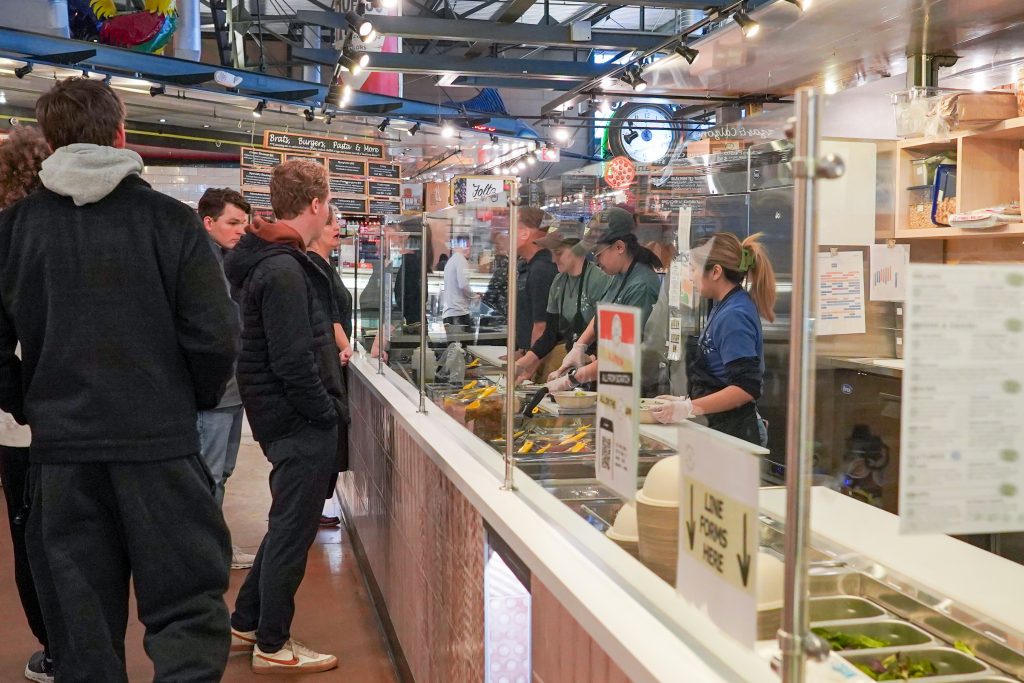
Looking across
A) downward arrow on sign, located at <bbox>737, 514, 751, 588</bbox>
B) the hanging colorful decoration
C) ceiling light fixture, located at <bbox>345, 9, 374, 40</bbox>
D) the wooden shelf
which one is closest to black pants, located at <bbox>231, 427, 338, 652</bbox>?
downward arrow on sign, located at <bbox>737, 514, 751, 588</bbox>

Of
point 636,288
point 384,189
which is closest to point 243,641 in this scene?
point 636,288

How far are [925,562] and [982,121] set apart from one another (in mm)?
4314

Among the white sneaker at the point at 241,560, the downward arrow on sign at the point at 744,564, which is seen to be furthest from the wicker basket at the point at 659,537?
the white sneaker at the point at 241,560

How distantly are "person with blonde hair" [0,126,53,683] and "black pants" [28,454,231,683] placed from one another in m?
0.40

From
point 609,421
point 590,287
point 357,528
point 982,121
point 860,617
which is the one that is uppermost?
point 982,121

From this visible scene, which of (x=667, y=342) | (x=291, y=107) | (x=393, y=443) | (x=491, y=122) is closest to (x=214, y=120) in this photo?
(x=291, y=107)

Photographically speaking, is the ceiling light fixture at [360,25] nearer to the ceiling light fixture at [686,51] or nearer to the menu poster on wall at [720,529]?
the ceiling light fixture at [686,51]

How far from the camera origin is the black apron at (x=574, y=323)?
2.15 metres

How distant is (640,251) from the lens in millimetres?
2172

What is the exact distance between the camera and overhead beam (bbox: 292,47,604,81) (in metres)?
8.31

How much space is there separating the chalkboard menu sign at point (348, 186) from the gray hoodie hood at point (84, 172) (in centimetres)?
770

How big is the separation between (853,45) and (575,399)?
570 cm

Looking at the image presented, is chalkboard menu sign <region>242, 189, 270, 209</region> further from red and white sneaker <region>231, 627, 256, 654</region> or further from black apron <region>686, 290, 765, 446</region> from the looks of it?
black apron <region>686, 290, 765, 446</region>

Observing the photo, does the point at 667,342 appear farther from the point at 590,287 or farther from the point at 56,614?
the point at 56,614
